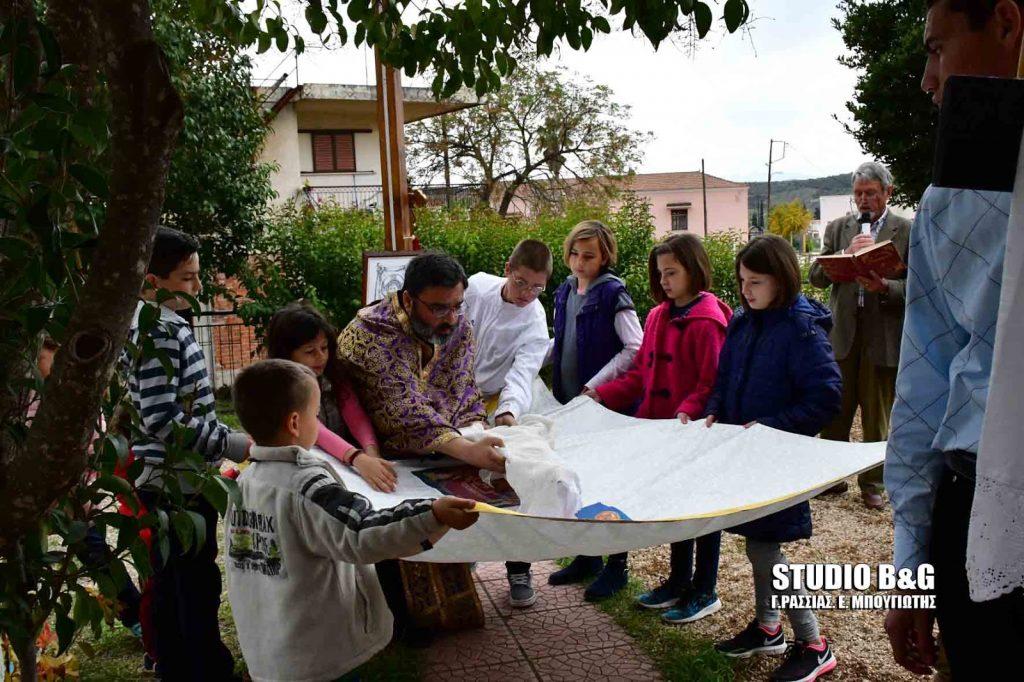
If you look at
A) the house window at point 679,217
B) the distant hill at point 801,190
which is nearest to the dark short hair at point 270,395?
the house window at point 679,217

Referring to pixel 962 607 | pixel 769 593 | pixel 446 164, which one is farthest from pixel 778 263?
pixel 446 164

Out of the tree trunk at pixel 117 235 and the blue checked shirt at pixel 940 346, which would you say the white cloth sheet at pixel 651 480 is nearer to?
the blue checked shirt at pixel 940 346

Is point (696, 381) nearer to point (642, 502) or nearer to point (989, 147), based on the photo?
point (642, 502)

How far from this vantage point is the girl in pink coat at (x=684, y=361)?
11.4 feet

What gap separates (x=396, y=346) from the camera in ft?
9.82

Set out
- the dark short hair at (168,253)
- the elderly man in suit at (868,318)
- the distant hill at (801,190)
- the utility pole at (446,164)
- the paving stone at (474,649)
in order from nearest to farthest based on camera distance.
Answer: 1. the dark short hair at (168,253)
2. the paving stone at (474,649)
3. the elderly man in suit at (868,318)
4. the utility pole at (446,164)
5. the distant hill at (801,190)

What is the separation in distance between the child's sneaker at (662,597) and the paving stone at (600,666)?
360 mm

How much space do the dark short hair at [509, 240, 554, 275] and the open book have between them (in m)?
1.41

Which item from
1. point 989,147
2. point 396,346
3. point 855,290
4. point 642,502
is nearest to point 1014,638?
point 989,147

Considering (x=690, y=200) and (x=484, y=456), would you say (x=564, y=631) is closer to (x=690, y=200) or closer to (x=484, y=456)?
(x=484, y=456)

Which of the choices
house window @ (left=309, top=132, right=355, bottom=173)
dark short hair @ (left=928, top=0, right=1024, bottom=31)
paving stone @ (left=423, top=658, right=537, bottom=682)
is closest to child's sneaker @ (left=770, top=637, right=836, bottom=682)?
paving stone @ (left=423, top=658, right=537, bottom=682)

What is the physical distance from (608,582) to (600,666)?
2.27 ft

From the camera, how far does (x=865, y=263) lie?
4148 mm

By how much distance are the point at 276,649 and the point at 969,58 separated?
6.42 feet
